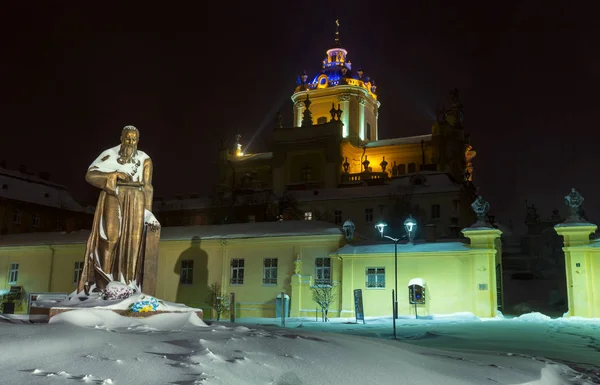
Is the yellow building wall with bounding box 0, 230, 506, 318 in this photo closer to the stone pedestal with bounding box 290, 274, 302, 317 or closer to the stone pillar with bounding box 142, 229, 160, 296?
the stone pedestal with bounding box 290, 274, 302, 317

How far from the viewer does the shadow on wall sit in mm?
32125

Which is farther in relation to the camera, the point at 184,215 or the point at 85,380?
the point at 184,215

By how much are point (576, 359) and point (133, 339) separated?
913cm

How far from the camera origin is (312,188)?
57.4m

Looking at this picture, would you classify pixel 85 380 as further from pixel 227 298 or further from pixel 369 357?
pixel 227 298

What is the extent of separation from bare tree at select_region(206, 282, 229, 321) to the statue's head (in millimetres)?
19338

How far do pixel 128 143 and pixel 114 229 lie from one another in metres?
1.68

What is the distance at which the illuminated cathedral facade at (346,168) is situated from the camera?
49344 millimetres

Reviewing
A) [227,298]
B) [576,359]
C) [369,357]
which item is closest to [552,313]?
[227,298]

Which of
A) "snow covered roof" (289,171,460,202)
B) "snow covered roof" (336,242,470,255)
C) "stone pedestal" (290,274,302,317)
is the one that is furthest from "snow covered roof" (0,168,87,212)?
"snow covered roof" (336,242,470,255)

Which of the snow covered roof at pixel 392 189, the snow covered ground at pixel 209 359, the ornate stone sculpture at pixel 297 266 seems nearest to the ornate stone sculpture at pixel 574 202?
the ornate stone sculpture at pixel 297 266

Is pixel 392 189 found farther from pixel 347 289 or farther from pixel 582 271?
pixel 582 271

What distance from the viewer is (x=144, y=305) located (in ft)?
30.2

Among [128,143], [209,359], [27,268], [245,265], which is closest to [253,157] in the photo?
[27,268]
